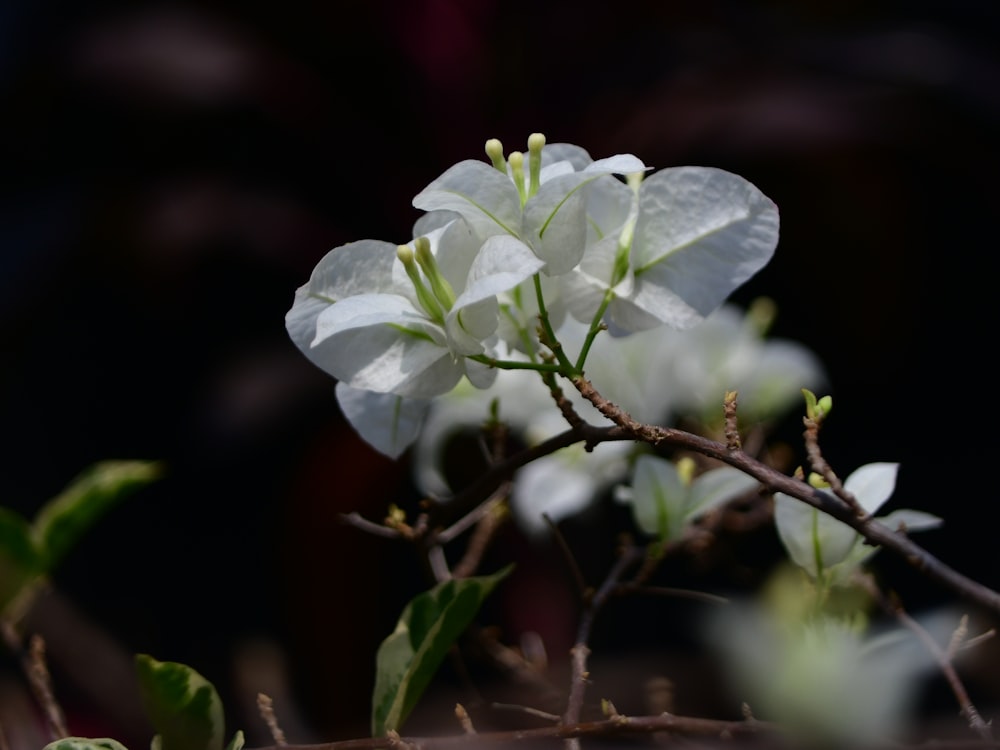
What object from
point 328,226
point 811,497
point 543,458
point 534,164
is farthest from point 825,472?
point 328,226

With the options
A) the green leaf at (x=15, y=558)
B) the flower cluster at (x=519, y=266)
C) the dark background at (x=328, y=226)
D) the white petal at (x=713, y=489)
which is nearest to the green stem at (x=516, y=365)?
the flower cluster at (x=519, y=266)

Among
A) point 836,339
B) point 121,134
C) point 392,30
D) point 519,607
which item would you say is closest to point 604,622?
point 519,607

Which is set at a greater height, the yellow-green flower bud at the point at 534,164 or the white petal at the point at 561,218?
the yellow-green flower bud at the point at 534,164

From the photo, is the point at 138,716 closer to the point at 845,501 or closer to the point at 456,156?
the point at 845,501

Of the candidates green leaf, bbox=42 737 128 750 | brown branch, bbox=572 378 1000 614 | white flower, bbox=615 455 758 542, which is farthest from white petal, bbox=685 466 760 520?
green leaf, bbox=42 737 128 750

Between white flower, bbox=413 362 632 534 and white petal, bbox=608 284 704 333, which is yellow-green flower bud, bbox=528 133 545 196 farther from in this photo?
white flower, bbox=413 362 632 534

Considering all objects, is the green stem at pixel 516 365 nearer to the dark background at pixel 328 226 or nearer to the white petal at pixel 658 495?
the white petal at pixel 658 495
